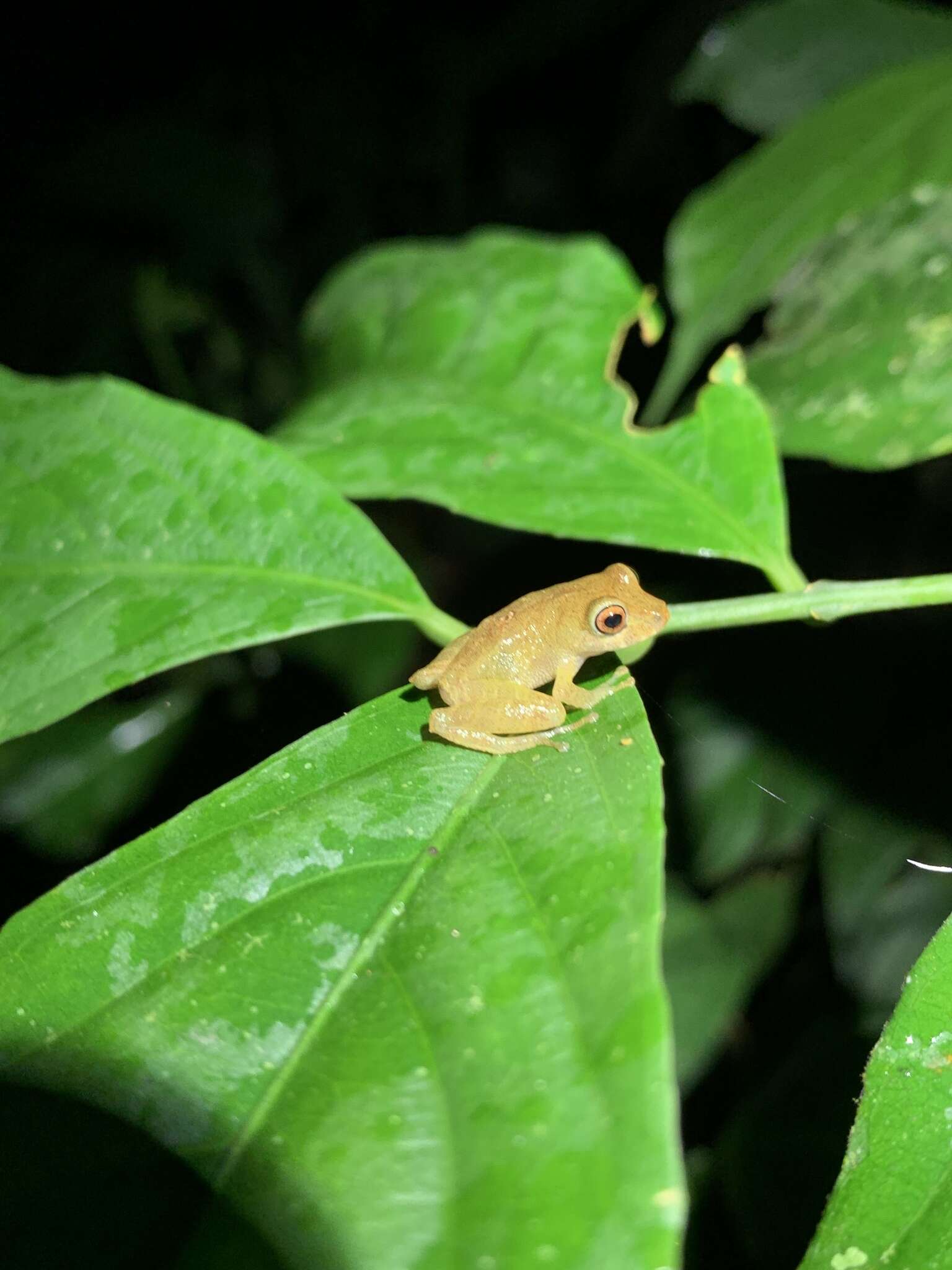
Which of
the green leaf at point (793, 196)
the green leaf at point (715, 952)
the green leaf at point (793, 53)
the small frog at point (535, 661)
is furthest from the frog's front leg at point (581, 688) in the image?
the green leaf at point (793, 53)

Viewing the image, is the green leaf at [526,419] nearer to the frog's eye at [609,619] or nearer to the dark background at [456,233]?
the frog's eye at [609,619]

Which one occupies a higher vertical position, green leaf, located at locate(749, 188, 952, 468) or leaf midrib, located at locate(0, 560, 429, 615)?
leaf midrib, located at locate(0, 560, 429, 615)

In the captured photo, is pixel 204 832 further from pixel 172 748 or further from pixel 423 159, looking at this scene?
pixel 423 159

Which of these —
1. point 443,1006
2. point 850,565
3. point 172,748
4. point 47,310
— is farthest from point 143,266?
point 443,1006

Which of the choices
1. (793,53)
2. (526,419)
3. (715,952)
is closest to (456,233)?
(793,53)

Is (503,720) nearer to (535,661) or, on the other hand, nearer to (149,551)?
(535,661)

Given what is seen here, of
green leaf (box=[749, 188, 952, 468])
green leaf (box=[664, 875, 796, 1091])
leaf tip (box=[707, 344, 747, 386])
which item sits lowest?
green leaf (box=[664, 875, 796, 1091])

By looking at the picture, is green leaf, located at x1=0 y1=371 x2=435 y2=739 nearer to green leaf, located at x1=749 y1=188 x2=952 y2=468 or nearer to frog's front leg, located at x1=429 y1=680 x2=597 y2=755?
frog's front leg, located at x1=429 y1=680 x2=597 y2=755

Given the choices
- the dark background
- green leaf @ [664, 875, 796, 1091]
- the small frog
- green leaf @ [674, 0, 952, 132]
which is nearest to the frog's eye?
the small frog
